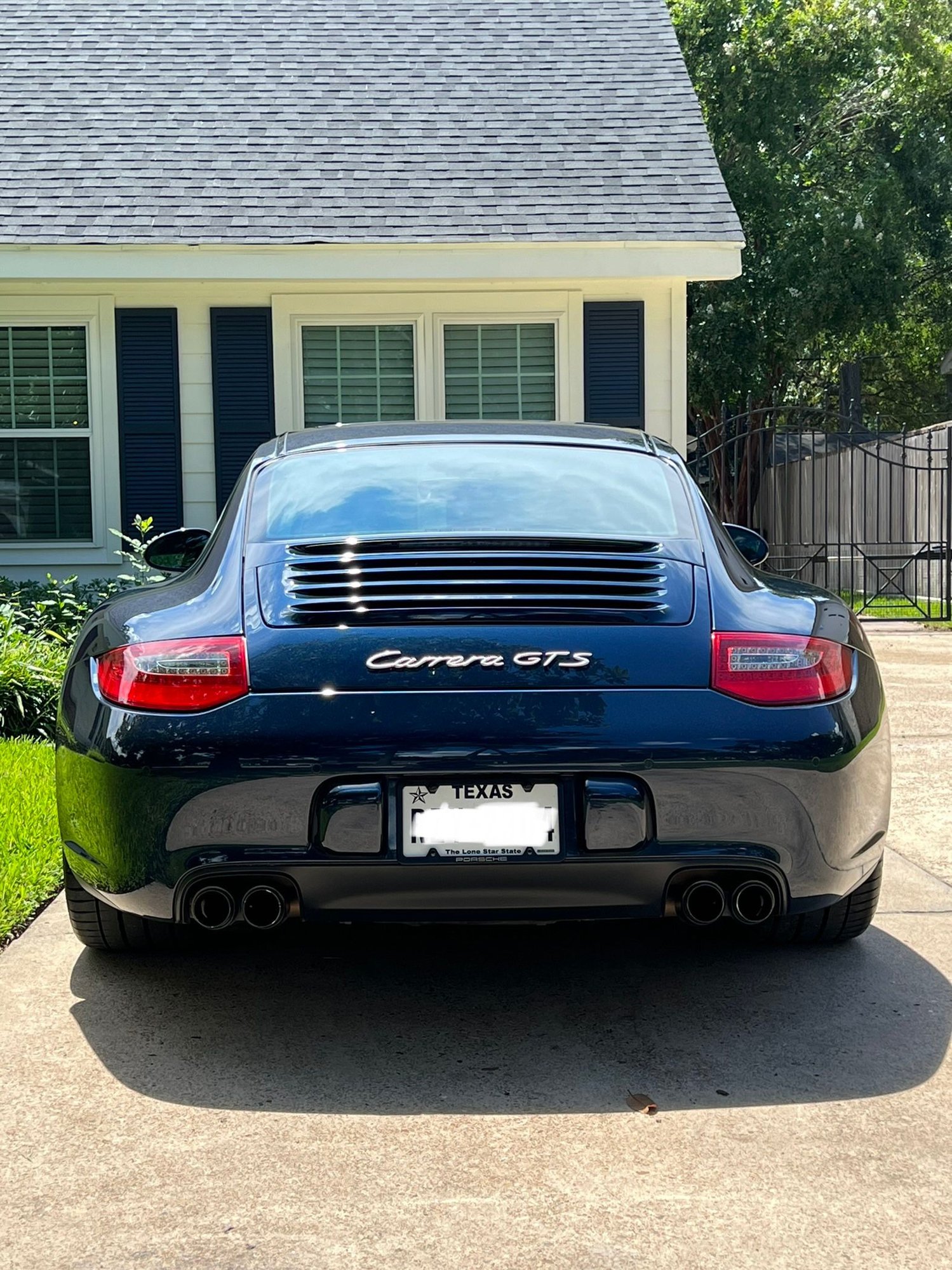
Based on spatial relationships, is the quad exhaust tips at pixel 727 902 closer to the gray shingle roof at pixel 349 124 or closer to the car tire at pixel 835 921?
the car tire at pixel 835 921

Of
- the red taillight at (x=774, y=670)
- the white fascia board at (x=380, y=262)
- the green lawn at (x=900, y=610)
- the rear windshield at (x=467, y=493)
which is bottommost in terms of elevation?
the green lawn at (x=900, y=610)

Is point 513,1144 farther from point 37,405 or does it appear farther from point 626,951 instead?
point 37,405

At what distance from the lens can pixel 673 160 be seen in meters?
11.4

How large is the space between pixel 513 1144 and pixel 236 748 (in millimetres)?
999

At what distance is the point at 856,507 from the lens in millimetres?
21781

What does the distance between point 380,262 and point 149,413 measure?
7.07ft

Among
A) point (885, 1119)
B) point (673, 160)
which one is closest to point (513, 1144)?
point (885, 1119)

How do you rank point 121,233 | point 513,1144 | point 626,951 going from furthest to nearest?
point 121,233, point 626,951, point 513,1144

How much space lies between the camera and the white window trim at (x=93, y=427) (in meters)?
11.1

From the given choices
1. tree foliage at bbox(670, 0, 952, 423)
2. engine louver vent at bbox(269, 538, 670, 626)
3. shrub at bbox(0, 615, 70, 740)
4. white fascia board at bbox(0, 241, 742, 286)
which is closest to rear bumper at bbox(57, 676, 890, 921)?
engine louver vent at bbox(269, 538, 670, 626)

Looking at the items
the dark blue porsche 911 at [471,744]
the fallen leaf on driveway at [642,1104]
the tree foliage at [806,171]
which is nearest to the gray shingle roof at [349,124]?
the dark blue porsche 911 at [471,744]

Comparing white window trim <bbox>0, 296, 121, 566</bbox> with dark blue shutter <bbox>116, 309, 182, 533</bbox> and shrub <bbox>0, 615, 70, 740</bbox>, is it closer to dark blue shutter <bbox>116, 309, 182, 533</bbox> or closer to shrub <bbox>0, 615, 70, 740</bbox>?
dark blue shutter <bbox>116, 309, 182, 533</bbox>

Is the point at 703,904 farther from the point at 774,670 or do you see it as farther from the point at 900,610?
the point at 900,610

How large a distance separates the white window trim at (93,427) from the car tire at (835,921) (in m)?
7.97
